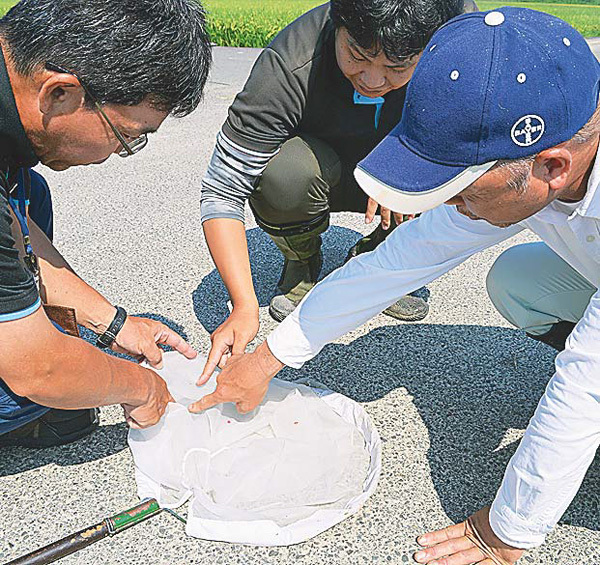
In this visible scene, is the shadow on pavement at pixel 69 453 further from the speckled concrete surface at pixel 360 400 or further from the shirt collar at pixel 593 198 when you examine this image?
the shirt collar at pixel 593 198

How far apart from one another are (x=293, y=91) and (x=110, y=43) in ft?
2.97

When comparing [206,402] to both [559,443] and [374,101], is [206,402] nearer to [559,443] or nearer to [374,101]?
[559,443]

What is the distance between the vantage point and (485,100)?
1.04m

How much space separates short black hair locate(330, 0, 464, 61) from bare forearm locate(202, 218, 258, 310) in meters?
0.60

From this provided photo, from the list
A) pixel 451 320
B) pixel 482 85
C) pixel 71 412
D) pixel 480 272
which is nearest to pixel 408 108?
pixel 482 85

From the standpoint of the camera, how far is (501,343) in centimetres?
219

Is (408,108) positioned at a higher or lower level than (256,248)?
higher

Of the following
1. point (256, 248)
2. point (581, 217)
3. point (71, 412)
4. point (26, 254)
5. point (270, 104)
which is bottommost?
point (256, 248)

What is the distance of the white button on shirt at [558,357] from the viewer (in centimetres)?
118

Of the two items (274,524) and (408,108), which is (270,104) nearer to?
(408,108)

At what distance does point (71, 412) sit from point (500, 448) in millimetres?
1106

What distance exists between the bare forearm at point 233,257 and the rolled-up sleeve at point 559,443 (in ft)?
2.76

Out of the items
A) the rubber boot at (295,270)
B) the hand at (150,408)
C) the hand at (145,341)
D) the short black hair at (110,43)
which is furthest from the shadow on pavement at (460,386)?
the short black hair at (110,43)

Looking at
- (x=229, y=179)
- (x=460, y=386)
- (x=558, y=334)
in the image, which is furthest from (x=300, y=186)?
(x=558, y=334)
